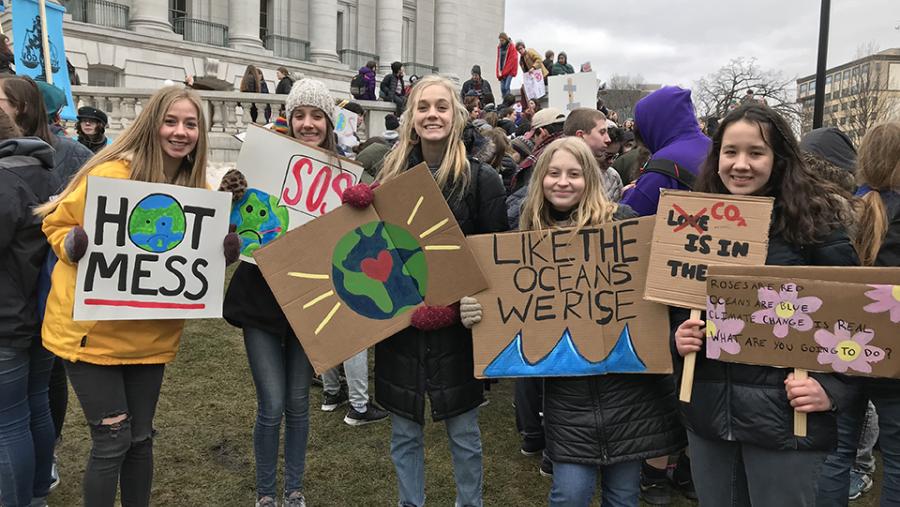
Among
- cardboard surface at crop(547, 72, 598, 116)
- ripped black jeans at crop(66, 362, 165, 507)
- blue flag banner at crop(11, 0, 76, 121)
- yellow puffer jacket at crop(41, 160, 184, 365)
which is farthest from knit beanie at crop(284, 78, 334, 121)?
cardboard surface at crop(547, 72, 598, 116)

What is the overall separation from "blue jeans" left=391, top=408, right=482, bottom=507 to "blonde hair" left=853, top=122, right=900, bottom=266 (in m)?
2.02

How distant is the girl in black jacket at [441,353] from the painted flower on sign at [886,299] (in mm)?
1605

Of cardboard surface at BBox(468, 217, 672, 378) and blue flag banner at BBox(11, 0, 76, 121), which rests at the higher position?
blue flag banner at BBox(11, 0, 76, 121)

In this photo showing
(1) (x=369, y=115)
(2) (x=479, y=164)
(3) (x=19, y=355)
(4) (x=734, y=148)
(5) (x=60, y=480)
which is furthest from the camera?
(1) (x=369, y=115)

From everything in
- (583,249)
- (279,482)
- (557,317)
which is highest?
(583,249)

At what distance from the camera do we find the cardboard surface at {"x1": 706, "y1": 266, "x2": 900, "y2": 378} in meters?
2.10

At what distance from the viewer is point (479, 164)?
3.19 metres

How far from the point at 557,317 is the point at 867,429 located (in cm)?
267

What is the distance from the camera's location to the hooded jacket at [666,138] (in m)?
3.72

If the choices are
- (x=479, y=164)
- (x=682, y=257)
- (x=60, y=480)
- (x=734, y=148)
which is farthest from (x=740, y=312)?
(x=60, y=480)

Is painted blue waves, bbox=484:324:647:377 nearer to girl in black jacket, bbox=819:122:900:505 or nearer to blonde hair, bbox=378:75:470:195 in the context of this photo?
blonde hair, bbox=378:75:470:195

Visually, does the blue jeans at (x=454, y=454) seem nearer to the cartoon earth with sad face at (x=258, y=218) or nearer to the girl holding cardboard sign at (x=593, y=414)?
the girl holding cardboard sign at (x=593, y=414)

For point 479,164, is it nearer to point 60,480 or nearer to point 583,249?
point 583,249

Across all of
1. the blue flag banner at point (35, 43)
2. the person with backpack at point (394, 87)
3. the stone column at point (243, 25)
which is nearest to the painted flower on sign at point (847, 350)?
the blue flag banner at point (35, 43)
